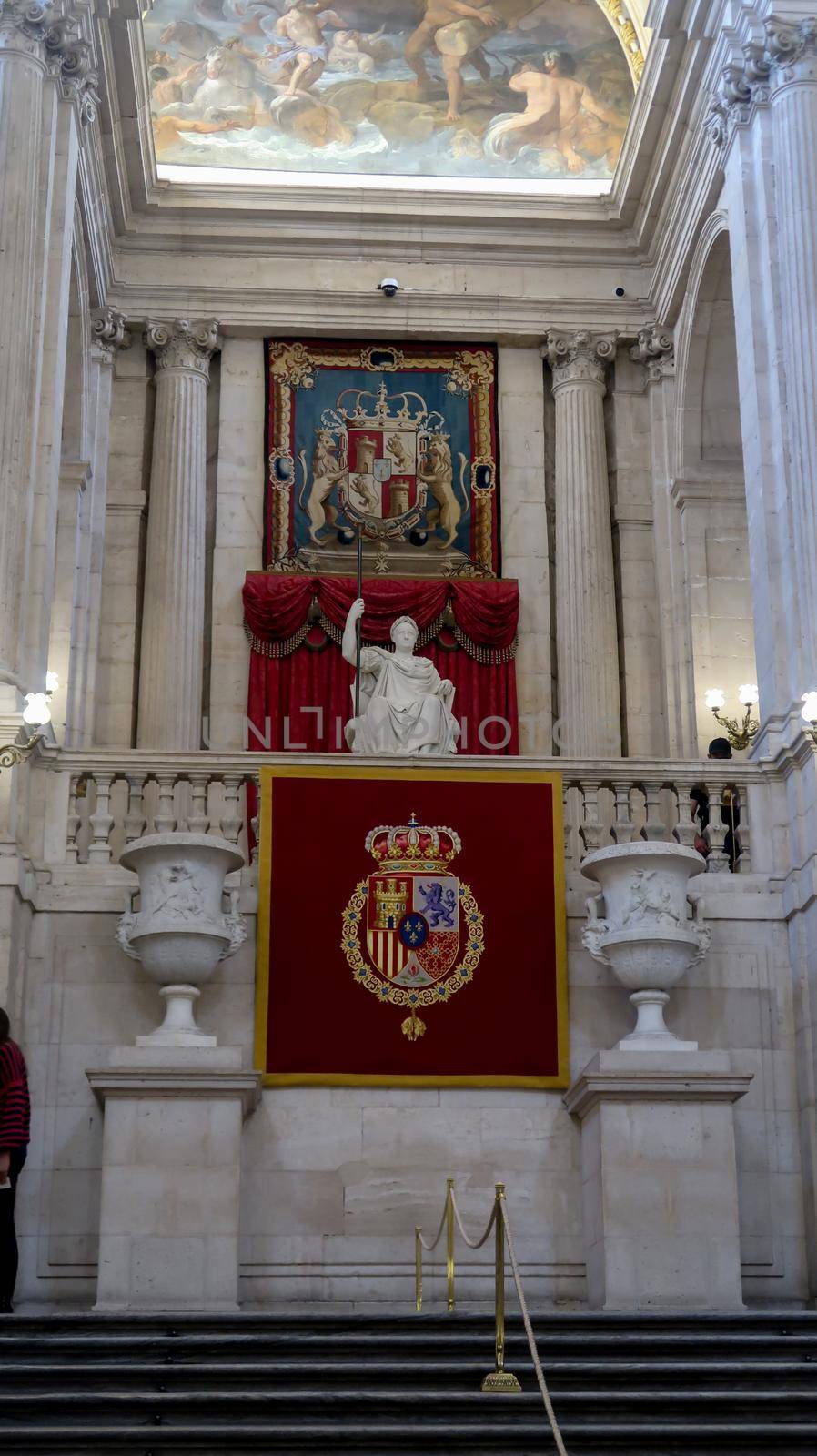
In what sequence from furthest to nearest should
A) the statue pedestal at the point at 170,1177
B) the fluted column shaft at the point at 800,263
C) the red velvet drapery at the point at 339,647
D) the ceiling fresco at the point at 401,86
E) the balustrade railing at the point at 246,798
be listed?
the ceiling fresco at the point at 401,86
the red velvet drapery at the point at 339,647
the fluted column shaft at the point at 800,263
the balustrade railing at the point at 246,798
the statue pedestal at the point at 170,1177

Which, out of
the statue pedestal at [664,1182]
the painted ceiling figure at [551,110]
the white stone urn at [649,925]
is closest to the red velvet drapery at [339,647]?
the painted ceiling figure at [551,110]

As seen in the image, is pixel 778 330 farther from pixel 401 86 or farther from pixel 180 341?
pixel 401 86

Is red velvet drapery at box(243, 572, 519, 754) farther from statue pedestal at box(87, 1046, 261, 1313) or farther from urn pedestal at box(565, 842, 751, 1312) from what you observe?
statue pedestal at box(87, 1046, 261, 1313)

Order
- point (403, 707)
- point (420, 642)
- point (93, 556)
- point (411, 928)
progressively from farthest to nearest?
point (420, 642) → point (93, 556) → point (403, 707) → point (411, 928)

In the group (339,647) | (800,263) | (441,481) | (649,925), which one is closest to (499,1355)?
(649,925)

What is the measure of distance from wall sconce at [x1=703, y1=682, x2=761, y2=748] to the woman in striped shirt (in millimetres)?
8907

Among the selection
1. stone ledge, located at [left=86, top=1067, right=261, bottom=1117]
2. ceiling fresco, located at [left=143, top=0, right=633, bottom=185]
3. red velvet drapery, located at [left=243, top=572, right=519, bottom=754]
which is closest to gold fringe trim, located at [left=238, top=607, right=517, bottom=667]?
red velvet drapery, located at [left=243, top=572, right=519, bottom=754]

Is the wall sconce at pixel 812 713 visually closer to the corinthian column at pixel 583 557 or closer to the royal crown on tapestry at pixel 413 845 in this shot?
the royal crown on tapestry at pixel 413 845

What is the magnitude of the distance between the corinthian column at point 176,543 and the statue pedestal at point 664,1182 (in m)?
8.69

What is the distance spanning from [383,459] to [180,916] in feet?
32.8

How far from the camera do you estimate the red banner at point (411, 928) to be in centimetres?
1417

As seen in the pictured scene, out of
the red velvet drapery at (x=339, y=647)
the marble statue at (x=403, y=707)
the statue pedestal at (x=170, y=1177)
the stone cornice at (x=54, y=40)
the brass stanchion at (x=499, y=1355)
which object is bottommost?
Result: the brass stanchion at (x=499, y=1355)

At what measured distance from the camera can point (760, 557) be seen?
1675cm

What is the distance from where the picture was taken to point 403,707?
16016 mm
